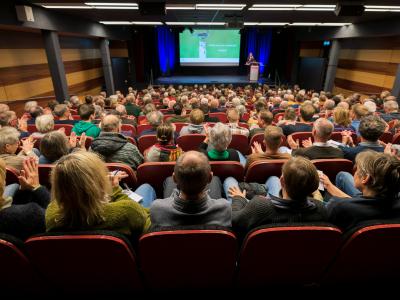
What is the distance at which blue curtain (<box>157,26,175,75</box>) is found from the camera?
49.2ft

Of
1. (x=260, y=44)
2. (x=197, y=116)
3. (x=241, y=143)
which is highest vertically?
(x=260, y=44)

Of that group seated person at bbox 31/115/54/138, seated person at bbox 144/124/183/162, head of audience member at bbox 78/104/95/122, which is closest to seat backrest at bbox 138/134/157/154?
seated person at bbox 144/124/183/162

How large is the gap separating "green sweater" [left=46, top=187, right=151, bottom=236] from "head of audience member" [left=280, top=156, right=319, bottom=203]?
85 cm

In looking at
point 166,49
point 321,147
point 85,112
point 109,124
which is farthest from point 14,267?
point 166,49

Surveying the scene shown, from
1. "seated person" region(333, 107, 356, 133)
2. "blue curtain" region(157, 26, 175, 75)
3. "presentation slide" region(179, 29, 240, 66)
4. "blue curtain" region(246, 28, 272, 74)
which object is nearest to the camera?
"seated person" region(333, 107, 356, 133)

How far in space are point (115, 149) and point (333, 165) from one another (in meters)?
2.06

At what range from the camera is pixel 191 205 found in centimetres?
139

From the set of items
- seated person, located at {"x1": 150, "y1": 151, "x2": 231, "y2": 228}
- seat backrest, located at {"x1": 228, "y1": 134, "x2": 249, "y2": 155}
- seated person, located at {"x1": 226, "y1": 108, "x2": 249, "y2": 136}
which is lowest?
seat backrest, located at {"x1": 228, "y1": 134, "x2": 249, "y2": 155}

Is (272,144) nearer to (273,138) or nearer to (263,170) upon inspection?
(273,138)

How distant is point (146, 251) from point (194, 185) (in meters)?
0.42

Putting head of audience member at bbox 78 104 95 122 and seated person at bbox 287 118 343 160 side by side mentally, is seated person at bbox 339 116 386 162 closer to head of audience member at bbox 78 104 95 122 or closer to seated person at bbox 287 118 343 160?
seated person at bbox 287 118 343 160

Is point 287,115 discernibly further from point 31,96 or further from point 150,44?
point 150,44

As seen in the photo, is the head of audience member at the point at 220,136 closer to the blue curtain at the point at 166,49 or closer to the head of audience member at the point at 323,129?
the head of audience member at the point at 323,129

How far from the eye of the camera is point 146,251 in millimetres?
1292
